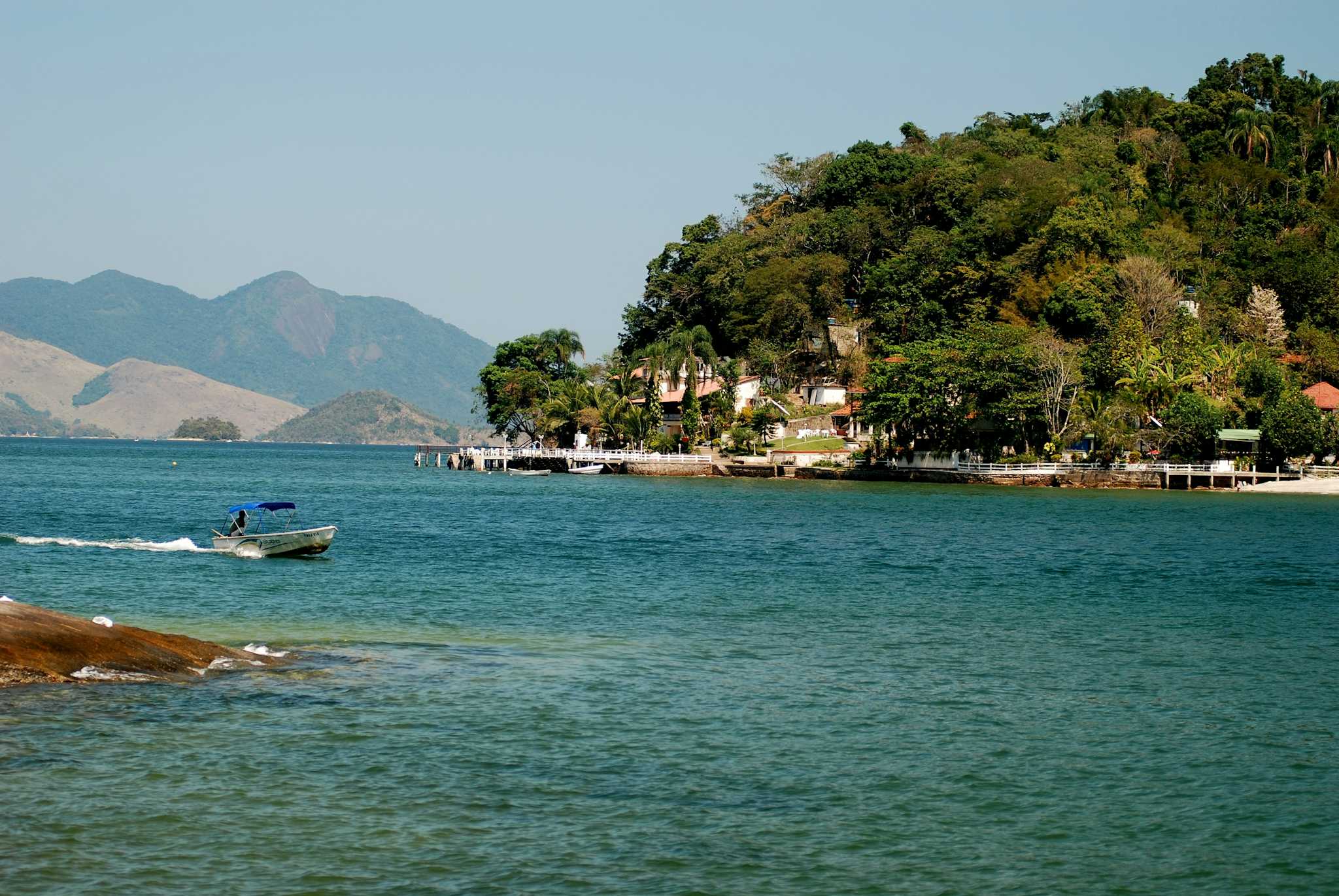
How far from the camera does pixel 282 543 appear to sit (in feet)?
139

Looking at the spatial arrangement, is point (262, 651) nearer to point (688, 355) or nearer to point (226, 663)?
point (226, 663)

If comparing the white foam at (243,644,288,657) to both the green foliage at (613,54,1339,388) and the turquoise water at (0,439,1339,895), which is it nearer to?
the turquoise water at (0,439,1339,895)

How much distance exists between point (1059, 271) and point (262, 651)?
91.5 m

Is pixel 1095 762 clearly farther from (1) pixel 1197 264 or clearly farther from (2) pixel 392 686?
(1) pixel 1197 264

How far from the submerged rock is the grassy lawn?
85.8 metres

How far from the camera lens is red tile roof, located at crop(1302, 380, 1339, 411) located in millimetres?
92125

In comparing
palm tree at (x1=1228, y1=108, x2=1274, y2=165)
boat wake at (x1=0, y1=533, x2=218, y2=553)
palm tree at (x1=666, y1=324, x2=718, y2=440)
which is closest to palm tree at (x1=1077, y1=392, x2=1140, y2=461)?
palm tree at (x1=666, y1=324, x2=718, y2=440)

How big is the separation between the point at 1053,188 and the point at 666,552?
79.5m

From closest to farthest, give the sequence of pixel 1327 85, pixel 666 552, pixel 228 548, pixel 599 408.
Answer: pixel 228 548, pixel 666 552, pixel 599 408, pixel 1327 85

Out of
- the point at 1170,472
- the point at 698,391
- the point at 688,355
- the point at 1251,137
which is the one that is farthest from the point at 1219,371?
the point at 1251,137

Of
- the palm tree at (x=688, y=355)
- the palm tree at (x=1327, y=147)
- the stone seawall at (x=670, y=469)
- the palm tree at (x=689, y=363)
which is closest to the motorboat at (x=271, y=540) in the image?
the stone seawall at (x=670, y=469)

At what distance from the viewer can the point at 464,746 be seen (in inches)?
695

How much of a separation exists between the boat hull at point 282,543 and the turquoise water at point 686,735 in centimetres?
142

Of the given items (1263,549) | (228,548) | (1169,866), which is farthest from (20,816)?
(1263,549)
